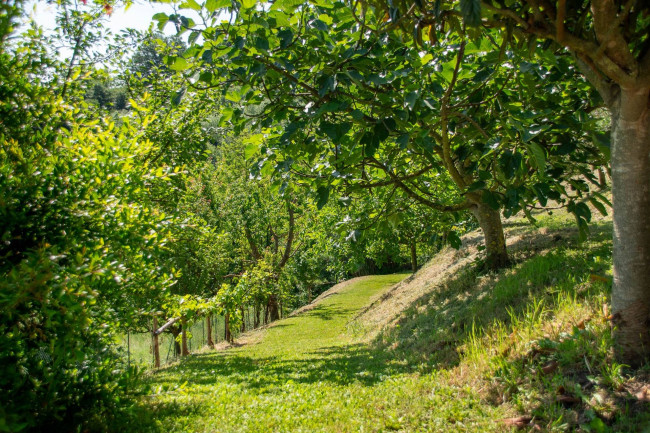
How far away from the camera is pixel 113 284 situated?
311cm

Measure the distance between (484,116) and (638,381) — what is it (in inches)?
112

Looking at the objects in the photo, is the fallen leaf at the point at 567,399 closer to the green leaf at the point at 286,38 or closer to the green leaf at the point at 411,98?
the green leaf at the point at 411,98

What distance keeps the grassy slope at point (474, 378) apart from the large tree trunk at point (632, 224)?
10.4 inches

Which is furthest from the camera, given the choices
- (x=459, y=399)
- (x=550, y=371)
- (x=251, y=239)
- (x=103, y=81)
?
(x=251, y=239)

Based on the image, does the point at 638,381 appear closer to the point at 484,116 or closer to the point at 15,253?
the point at 484,116

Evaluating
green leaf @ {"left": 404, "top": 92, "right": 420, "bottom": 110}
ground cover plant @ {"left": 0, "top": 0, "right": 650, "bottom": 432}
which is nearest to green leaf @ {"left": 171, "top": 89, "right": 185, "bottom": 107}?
ground cover plant @ {"left": 0, "top": 0, "right": 650, "bottom": 432}

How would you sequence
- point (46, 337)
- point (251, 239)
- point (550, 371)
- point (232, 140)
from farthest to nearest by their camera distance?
point (232, 140) → point (251, 239) → point (550, 371) → point (46, 337)

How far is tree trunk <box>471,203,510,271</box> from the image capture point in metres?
7.71

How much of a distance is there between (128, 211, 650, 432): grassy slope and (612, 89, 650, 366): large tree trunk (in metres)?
0.27

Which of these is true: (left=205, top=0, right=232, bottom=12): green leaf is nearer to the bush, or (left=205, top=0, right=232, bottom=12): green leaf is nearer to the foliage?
the foliage

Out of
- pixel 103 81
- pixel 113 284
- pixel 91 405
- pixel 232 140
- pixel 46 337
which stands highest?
pixel 232 140

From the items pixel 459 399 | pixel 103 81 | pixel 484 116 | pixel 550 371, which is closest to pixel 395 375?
pixel 459 399

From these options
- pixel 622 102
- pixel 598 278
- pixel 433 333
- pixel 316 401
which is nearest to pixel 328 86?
pixel 622 102

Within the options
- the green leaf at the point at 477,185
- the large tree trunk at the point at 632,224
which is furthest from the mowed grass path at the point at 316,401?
the green leaf at the point at 477,185
